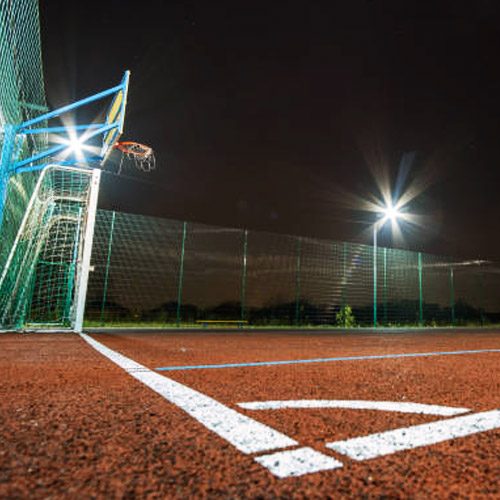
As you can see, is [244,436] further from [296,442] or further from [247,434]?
[296,442]

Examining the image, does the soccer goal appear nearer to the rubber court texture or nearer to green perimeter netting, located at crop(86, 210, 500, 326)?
A: green perimeter netting, located at crop(86, 210, 500, 326)

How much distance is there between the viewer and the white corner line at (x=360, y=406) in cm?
151

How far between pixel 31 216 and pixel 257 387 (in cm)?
682

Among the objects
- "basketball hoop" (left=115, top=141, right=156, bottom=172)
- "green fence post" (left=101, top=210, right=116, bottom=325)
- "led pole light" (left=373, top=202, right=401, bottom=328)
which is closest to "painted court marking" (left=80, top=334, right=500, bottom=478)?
"basketball hoop" (left=115, top=141, right=156, bottom=172)

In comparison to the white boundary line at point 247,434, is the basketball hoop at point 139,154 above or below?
above

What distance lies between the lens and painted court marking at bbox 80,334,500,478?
0.96 m

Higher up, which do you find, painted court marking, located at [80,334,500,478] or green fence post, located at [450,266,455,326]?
green fence post, located at [450,266,455,326]

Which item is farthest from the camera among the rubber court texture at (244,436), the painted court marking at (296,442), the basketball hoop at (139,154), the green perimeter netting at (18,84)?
the basketball hoop at (139,154)

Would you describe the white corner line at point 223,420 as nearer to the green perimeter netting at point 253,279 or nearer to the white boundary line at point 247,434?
the white boundary line at point 247,434

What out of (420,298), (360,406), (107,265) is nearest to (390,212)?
(420,298)

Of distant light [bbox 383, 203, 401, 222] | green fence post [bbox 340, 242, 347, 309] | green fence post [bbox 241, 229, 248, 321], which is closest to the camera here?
green fence post [bbox 241, 229, 248, 321]

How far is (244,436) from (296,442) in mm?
165

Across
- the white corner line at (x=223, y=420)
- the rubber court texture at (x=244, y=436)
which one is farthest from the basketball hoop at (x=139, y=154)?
the white corner line at (x=223, y=420)

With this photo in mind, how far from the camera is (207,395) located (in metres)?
1.72
